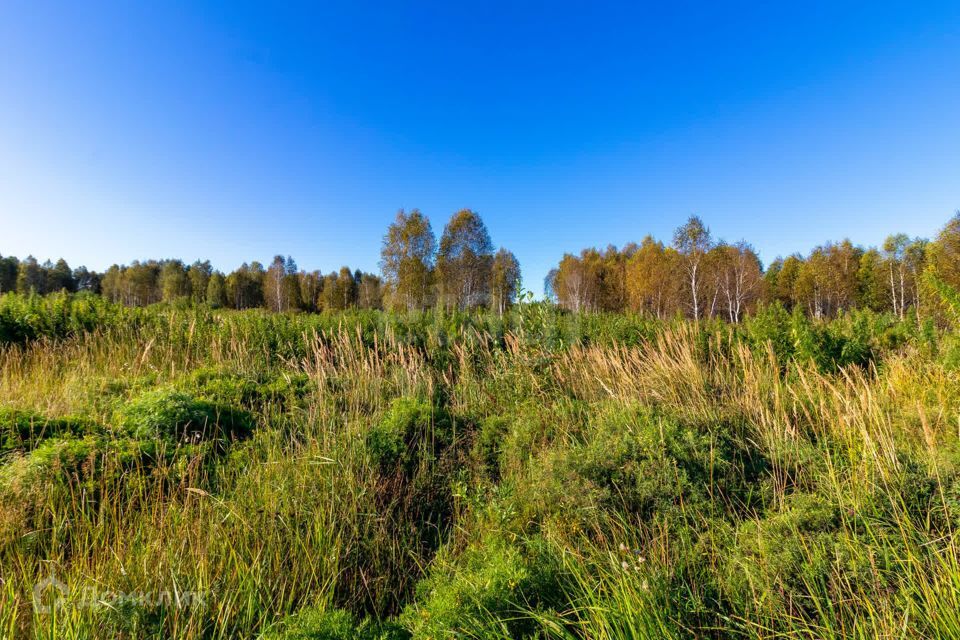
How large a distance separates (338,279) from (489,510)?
199 ft

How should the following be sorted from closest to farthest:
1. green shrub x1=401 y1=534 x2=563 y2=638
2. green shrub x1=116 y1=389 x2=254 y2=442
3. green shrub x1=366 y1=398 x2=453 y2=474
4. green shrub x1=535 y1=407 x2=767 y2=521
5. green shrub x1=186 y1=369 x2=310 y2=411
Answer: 1. green shrub x1=401 y1=534 x2=563 y2=638
2. green shrub x1=535 y1=407 x2=767 y2=521
3. green shrub x1=116 y1=389 x2=254 y2=442
4. green shrub x1=366 y1=398 x2=453 y2=474
5. green shrub x1=186 y1=369 x2=310 y2=411

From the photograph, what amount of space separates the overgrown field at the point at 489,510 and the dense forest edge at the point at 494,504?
0.06 feet

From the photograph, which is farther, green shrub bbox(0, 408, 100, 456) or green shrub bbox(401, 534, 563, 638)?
green shrub bbox(0, 408, 100, 456)

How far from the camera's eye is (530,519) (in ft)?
7.66

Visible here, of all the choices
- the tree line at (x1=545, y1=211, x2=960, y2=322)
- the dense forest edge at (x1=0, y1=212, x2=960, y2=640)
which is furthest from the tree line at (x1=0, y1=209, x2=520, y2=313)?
the dense forest edge at (x1=0, y1=212, x2=960, y2=640)

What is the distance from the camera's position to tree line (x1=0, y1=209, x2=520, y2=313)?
28203mm

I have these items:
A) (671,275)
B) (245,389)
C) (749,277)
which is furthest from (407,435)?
(749,277)

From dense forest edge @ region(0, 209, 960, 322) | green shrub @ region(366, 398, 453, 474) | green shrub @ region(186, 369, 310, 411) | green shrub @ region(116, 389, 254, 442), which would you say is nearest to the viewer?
green shrub @ region(116, 389, 254, 442)

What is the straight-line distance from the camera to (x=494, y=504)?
241 cm

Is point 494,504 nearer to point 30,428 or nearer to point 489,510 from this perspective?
point 489,510

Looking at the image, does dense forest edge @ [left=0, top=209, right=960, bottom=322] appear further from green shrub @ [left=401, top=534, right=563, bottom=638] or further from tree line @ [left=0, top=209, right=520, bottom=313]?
green shrub @ [left=401, top=534, right=563, bottom=638]

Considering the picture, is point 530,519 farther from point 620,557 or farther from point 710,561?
point 710,561

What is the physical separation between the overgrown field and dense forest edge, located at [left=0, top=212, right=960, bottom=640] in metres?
0.02

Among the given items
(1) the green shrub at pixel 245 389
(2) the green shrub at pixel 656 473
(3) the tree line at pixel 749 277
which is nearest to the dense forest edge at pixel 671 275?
(3) the tree line at pixel 749 277
